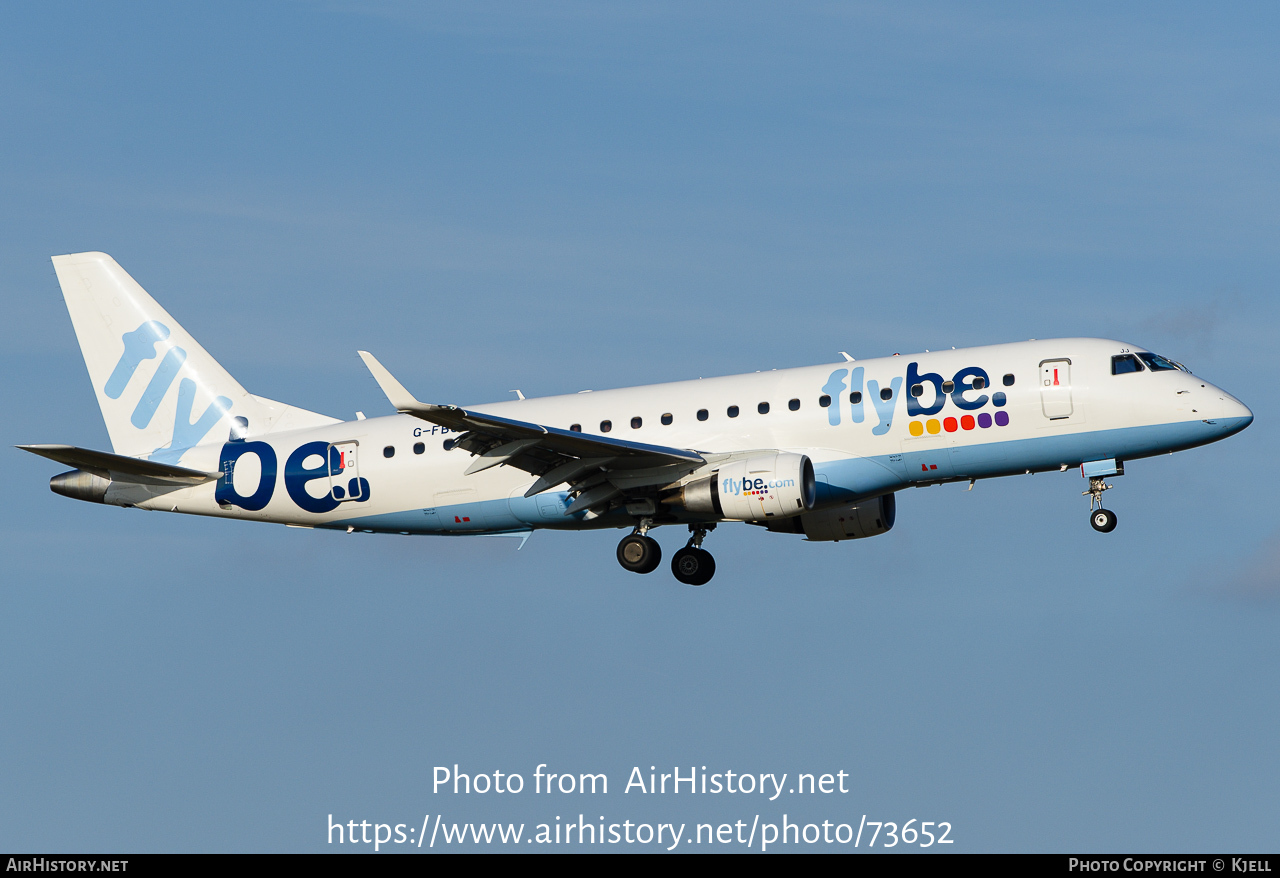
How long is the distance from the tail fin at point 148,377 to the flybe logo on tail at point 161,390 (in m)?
0.03

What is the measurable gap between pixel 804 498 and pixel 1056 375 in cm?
676

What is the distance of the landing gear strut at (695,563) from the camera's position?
4438 centimetres

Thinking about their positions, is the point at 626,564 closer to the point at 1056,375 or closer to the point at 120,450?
the point at 1056,375

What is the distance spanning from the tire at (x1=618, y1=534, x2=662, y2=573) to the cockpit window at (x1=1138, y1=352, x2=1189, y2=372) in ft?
43.0

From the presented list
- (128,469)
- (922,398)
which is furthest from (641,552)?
(128,469)

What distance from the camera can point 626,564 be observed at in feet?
142

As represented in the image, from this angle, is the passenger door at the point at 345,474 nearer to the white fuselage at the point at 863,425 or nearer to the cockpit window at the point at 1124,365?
the white fuselage at the point at 863,425

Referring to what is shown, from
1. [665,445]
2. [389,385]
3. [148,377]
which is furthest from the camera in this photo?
[148,377]

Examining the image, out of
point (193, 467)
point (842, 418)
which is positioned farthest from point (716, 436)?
point (193, 467)

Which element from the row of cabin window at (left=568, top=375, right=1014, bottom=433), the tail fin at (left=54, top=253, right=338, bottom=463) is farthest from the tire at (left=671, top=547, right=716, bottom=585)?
the tail fin at (left=54, top=253, right=338, bottom=463)

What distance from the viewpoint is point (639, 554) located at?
43.2 m

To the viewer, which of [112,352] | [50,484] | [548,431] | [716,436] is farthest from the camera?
[112,352]

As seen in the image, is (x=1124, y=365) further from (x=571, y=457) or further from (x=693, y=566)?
(x=571, y=457)

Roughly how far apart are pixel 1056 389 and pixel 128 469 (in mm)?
24489
